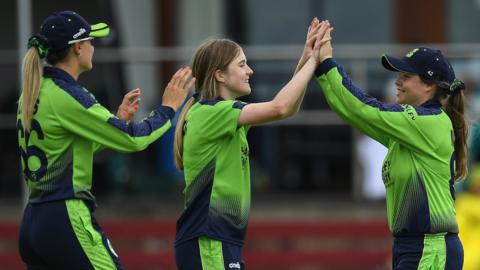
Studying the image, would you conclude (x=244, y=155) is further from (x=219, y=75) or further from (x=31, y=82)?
A: (x=31, y=82)

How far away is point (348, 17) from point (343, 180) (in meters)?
1.80

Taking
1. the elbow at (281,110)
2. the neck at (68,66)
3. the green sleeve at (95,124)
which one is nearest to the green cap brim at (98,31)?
the neck at (68,66)

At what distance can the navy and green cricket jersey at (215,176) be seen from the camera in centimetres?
584

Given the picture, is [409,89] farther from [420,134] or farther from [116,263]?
[116,263]

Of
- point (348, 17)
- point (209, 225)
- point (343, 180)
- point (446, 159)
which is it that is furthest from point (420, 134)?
point (348, 17)

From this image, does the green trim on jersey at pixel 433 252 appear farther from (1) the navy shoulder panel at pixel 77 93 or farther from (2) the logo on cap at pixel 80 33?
(2) the logo on cap at pixel 80 33

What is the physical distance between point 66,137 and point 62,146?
0.15ft

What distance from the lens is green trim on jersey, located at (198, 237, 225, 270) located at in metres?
5.79

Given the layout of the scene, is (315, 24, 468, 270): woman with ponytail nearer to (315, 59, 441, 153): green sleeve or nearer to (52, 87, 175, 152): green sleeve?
(315, 59, 441, 153): green sleeve

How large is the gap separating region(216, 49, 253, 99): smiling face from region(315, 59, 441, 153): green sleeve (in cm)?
35

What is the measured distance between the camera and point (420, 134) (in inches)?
233

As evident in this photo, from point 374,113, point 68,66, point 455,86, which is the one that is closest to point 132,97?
point 68,66

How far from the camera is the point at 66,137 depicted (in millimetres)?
5852

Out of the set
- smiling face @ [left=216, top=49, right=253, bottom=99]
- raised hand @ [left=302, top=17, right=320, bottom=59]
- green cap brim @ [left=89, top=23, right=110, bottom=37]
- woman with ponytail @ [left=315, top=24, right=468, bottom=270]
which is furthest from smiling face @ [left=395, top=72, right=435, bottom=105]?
green cap brim @ [left=89, top=23, right=110, bottom=37]
